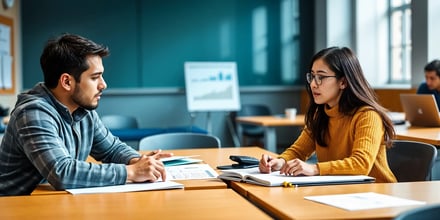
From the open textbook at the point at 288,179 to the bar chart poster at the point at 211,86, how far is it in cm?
515

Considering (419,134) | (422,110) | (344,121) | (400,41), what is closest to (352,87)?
(344,121)

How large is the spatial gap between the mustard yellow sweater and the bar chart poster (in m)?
4.69

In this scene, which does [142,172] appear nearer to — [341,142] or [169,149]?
[341,142]

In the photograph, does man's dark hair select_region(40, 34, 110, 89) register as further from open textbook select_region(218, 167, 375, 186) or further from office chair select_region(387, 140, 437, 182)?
office chair select_region(387, 140, 437, 182)

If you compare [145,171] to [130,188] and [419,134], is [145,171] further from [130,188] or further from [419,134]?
[419,134]

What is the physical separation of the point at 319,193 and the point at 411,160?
3.10ft

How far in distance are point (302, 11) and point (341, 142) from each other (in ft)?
19.4

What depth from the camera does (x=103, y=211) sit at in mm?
1544

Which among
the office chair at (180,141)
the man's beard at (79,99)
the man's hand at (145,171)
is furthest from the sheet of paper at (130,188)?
the office chair at (180,141)

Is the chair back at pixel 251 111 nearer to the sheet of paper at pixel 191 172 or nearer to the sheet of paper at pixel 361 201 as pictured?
the sheet of paper at pixel 191 172

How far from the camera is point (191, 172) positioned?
2297mm

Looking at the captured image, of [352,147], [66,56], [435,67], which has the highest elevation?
[435,67]

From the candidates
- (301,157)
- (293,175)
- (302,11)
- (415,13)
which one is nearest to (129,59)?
(302,11)

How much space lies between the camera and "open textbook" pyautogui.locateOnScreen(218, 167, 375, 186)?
1919 millimetres
